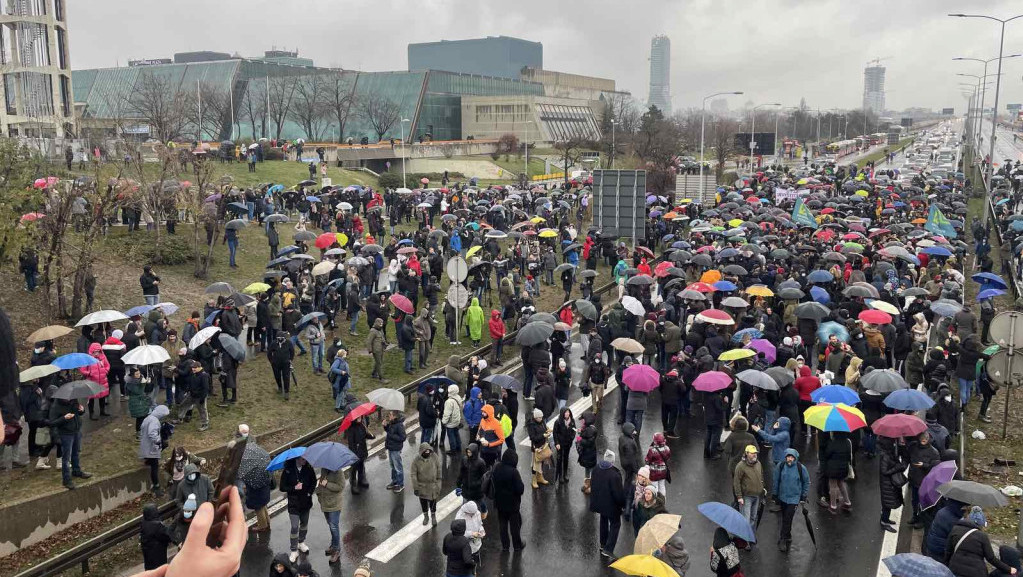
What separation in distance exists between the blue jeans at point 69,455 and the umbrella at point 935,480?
494 inches

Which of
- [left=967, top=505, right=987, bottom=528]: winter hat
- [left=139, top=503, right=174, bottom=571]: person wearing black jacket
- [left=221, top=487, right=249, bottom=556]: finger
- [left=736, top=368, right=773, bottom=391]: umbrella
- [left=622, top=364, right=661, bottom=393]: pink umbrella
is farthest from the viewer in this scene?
[left=622, top=364, right=661, bottom=393]: pink umbrella

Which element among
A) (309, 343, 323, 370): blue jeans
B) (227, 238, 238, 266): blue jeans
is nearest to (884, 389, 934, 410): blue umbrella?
(309, 343, 323, 370): blue jeans

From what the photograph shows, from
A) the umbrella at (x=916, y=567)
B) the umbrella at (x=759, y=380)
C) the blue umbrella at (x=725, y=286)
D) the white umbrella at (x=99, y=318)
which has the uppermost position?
the white umbrella at (x=99, y=318)

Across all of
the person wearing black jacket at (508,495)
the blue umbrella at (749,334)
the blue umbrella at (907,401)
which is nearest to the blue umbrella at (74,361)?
A: the person wearing black jacket at (508,495)

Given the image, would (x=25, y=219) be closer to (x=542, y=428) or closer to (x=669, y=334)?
(x=542, y=428)

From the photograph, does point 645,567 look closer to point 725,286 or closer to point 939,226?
point 725,286

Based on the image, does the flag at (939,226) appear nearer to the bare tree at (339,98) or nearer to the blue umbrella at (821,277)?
the blue umbrella at (821,277)

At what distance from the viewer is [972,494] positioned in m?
9.55

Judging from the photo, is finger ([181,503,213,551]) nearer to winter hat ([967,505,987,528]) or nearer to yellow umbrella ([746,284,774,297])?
winter hat ([967,505,987,528])

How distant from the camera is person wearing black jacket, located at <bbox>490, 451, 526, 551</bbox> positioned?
11102 millimetres

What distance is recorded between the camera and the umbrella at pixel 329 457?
37.0 ft

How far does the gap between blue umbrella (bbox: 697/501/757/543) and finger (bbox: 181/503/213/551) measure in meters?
6.76

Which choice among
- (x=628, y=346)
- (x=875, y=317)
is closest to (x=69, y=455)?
(x=628, y=346)

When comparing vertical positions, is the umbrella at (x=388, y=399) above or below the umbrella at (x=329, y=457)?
above
